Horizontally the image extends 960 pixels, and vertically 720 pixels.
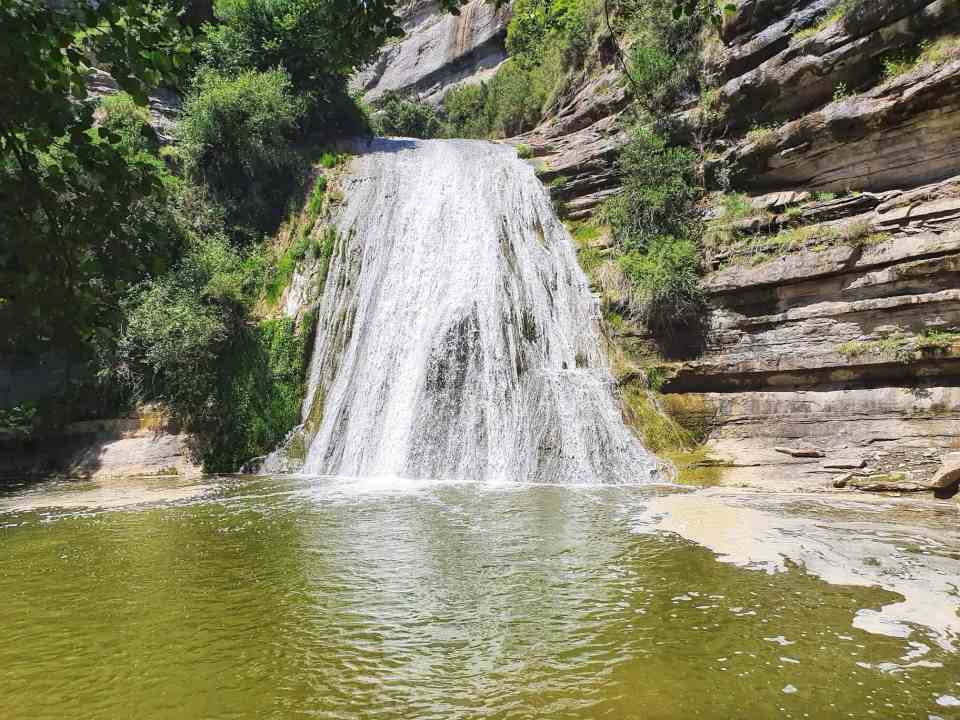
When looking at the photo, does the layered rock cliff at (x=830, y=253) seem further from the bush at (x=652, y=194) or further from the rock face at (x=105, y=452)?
the rock face at (x=105, y=452)

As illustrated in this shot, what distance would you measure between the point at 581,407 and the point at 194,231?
551 inches

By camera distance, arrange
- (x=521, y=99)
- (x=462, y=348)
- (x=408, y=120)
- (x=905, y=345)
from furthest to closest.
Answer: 1. (x=408, y=120)
2. (x=521, y=99)
3. (x=462, y=348)
4. (x=905, y=345)

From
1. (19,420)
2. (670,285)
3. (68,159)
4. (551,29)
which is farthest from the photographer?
(551,29)

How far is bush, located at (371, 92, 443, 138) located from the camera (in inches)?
1407

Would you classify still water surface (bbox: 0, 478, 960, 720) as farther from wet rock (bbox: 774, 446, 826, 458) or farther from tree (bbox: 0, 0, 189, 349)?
wet rock (bbox: 774, 446, 826, 458)

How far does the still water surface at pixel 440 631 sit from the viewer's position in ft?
10.4

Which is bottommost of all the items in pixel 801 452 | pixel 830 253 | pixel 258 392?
pixel 801 452

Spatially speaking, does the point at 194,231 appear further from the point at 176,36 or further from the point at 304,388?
the point at 176,36

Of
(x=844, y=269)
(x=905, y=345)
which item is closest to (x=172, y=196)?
(x=844, y=269)

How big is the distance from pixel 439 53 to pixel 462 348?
3372 centimetres

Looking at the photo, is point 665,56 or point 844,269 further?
point 665,56

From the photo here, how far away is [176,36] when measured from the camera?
3.58 metres

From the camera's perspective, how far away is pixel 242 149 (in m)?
20.5

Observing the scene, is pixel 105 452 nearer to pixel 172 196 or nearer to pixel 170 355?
pixel 170 355
